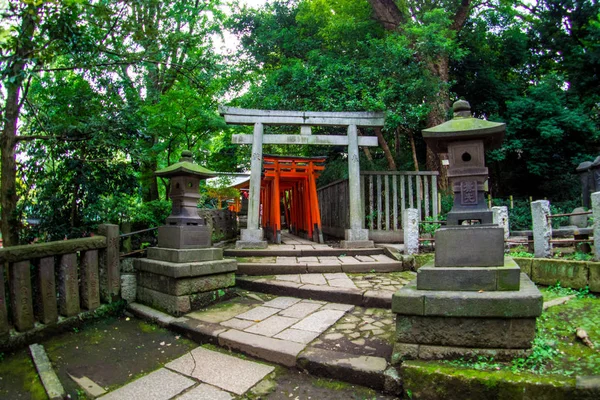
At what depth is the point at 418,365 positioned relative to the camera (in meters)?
2.68

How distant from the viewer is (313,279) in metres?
5.73

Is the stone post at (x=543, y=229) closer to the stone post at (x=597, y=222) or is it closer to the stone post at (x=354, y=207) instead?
the stone post at (x=597, y=222)

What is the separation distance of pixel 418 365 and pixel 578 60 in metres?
15.6

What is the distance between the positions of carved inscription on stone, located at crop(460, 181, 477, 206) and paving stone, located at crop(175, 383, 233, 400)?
2.87 m

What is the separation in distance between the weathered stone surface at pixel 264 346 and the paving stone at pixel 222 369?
0.36 feet

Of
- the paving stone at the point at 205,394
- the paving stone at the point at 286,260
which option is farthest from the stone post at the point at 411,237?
the paving stone at the point at 205,394

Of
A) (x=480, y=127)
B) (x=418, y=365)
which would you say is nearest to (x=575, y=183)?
(x=480, y=127)

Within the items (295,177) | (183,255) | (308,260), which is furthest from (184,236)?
(295,177)

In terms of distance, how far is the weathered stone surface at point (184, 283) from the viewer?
4.63 metres

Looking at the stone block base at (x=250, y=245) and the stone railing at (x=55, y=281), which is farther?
the stone block base at (x=250, y=245)

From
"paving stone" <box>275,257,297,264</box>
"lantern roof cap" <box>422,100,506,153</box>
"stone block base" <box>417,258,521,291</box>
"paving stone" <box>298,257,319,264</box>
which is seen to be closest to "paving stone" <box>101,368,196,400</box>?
"stone block base" <box>417,258,521,291</box>

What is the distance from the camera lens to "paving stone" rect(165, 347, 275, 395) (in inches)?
116

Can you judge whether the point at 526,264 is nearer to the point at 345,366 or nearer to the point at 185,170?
the point at 345,366

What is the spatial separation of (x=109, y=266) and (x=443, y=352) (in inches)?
186
